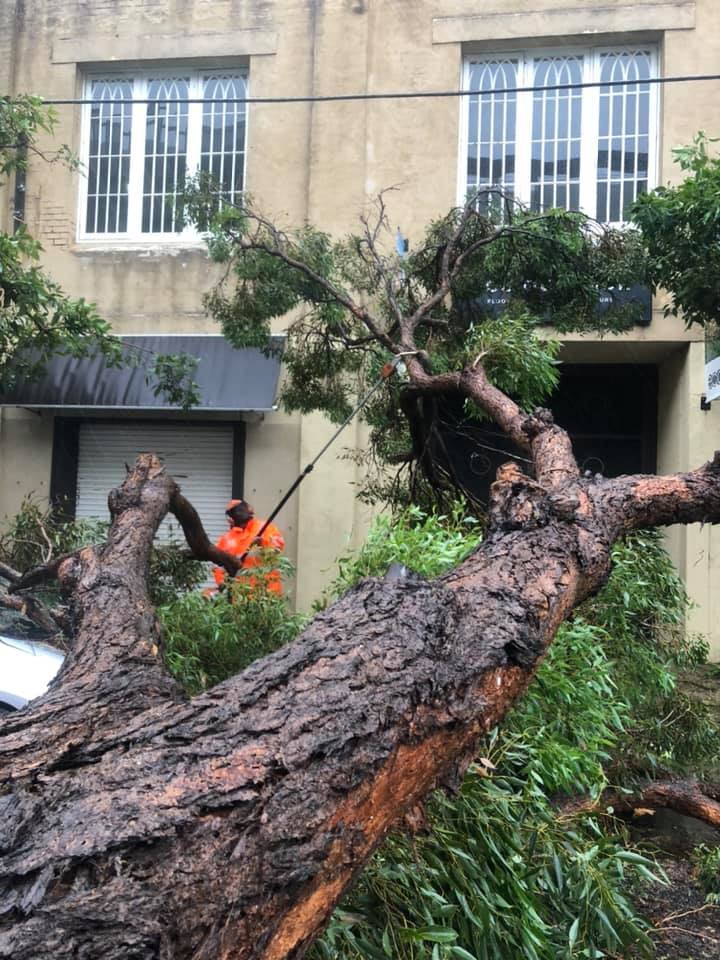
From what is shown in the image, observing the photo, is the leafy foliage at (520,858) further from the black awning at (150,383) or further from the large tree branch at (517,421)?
the black awning at (150,383)

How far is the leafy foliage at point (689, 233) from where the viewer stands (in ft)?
19.2

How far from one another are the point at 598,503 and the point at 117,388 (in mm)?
8300

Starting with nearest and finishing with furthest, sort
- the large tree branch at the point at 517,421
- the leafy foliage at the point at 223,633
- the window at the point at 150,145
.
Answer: the large tree branch at the point at 517,421
the leafy foliage at the point at 223,633
the window at the point at 150,145

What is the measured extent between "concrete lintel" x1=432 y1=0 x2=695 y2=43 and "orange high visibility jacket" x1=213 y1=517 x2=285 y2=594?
692 cm

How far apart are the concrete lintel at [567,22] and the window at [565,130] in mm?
318

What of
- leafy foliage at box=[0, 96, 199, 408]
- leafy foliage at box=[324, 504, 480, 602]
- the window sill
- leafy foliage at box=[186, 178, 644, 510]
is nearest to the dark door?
leafy foliage at box=[186, 178, 644, 510]

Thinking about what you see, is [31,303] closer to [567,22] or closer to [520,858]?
[520,858]

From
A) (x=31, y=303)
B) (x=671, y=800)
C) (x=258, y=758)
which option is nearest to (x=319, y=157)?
(x=31, y=303)

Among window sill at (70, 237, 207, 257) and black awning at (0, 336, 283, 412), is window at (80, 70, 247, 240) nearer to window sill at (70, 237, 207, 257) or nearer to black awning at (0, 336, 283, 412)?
window sill at (70, 237, 207, 257)

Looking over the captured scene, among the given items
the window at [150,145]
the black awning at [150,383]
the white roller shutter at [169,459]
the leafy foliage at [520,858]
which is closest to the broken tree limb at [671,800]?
the leafy foliage at [520,858]

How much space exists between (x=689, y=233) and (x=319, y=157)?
613cm

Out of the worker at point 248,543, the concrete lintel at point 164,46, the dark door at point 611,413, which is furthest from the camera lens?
the dark door at point 611,413

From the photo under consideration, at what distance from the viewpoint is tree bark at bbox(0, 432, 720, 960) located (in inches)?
61.4

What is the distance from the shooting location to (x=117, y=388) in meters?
10.7
